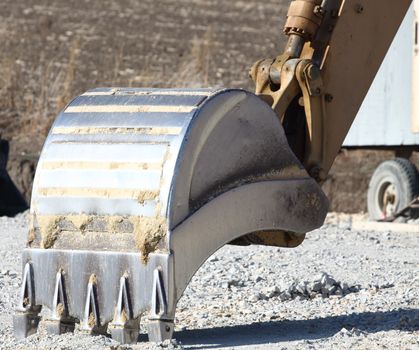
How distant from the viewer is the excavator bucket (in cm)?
586

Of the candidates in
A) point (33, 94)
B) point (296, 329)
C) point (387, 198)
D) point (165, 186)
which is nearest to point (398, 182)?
point (387, 198)

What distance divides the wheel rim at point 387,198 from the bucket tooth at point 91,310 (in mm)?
12679

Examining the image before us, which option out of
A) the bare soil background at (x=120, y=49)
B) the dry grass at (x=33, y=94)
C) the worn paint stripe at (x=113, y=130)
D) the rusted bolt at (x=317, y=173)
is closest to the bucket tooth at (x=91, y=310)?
the worn paint stripe at (x=113, y=130)

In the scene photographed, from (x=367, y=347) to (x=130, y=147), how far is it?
1.56 metres

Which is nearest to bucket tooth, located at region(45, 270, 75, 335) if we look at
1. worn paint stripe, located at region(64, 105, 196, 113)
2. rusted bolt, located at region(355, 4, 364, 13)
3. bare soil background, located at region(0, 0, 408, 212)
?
worn paint stripe, located at region(64, 105, 196, 113)

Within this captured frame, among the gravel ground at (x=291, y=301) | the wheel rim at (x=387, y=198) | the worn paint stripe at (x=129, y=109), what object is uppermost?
the worn paint stripe at (x=129, y=109)

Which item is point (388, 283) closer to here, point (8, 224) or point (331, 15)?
point (331, 15)

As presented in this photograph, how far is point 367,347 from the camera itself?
6.23 meters

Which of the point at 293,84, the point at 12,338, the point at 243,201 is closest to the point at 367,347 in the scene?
the point at 243,201

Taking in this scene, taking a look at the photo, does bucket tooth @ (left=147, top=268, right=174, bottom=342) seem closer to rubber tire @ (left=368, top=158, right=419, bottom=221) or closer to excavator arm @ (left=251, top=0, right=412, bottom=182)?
excavator arm @ (left=251, top=0, right=412, bottom=182)

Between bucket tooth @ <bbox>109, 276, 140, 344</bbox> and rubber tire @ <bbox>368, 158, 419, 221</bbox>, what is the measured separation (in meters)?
12.1

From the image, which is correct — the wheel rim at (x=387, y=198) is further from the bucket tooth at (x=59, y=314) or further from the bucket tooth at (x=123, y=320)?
the bucket tooth at (x=123, y=320)

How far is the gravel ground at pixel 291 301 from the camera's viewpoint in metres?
6.44

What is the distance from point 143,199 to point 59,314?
78 cm
